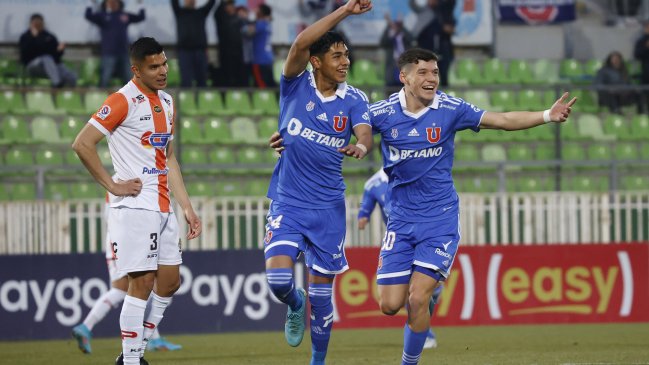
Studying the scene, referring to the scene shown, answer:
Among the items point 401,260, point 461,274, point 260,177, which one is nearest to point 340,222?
point 401,260

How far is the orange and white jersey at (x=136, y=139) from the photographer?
8.48 m

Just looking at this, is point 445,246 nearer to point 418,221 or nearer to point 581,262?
point 418,221

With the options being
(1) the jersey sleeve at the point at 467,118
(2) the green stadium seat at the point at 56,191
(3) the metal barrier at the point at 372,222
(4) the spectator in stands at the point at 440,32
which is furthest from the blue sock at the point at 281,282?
(4) the spectator in stands at the point at 440,32

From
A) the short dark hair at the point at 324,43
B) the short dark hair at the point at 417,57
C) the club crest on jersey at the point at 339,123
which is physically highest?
the short dark hair at the point at 324,43

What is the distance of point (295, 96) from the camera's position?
29.8 ft

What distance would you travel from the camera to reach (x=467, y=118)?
30.5 feet

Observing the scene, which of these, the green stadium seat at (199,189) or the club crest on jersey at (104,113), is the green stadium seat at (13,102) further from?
the club crest on jersey at (104,113)

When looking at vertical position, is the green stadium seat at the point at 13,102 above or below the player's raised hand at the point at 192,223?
above

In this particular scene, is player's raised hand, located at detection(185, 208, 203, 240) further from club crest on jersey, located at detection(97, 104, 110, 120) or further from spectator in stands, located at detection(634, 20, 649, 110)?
spectator in stands, located at detection(634, 20, 649, 110)

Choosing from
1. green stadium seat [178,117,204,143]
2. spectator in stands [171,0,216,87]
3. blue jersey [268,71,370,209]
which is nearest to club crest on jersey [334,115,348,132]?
blue jersey [268,71,370,209]

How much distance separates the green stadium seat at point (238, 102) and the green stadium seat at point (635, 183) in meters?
5.74

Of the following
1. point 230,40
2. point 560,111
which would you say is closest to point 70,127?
point 230,40

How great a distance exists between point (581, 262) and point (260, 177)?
5590 millimetres

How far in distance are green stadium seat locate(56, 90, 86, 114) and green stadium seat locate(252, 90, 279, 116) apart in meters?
2.71
